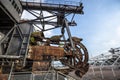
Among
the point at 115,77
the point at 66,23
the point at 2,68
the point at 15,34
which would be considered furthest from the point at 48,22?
the point at 115,77

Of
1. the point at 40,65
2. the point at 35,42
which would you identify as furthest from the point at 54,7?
the point at 40,65

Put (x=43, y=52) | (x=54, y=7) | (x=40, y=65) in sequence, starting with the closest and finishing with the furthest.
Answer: (x=40, y=65), (x=43, y=52), (x=54, y=7)

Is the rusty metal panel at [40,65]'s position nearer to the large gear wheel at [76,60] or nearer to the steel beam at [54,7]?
the large gear wheel at [76,60]

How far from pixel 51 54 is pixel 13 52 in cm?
522

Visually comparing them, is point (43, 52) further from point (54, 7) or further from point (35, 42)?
point (54, 7)

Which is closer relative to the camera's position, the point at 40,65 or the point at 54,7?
the point at 40,65

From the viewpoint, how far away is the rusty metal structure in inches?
765

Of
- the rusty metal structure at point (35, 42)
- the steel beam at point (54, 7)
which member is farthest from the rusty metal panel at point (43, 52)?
the steel beam at point (54, 7)

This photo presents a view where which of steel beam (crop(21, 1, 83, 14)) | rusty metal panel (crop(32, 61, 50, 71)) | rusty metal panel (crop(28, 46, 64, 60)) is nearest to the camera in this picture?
rusty metal panel (crop(32, 61, 50, 71))

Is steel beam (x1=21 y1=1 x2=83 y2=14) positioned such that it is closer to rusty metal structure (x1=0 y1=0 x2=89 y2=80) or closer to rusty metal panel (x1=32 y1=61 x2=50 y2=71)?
rusty metal structure (x1=0 y1=0 x2=89 y2=80)

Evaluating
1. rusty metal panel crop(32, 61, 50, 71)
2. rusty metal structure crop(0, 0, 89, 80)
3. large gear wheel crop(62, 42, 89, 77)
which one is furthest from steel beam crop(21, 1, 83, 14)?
rusty metal panel crop(32, 61, 50, 71)

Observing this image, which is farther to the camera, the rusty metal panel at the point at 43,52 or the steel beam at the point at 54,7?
the steel beam at the point at 54,7

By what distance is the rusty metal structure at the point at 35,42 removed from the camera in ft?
63.8

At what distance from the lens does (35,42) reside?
74.3 ft
